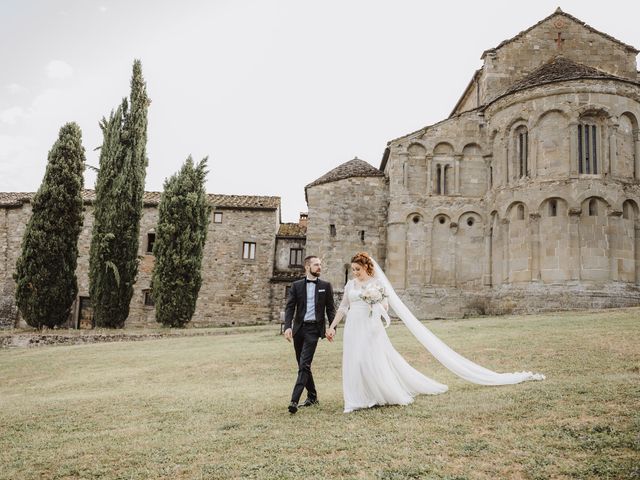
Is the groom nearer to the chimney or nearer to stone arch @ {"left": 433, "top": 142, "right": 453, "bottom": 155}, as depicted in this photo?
stone arch @ {"left": 433, "top": 142, "right": 453, "bottom": 155}

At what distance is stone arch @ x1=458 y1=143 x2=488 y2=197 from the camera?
26.7m

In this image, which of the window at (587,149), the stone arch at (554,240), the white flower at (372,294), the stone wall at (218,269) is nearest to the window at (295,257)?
the stone wall at (218,269)

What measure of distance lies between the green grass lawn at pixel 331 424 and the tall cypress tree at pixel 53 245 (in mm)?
13184

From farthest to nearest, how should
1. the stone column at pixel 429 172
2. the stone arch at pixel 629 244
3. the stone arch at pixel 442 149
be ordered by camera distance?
the stone arch at pixel 442 149, the stone column at pixel 429 172, the stone arch at pixel 629 244

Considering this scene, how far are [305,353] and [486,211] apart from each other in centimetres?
2028

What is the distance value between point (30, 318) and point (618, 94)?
26530mm

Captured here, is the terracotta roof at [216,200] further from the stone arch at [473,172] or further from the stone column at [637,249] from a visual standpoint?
the stone column at [637,249]

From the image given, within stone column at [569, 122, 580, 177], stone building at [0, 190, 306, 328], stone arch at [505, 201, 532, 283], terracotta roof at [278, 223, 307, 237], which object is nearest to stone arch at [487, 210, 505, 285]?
stone arch at [505, 201, 532, 283]

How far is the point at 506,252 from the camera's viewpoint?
24.0 meters

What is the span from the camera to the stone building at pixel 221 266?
3306cm

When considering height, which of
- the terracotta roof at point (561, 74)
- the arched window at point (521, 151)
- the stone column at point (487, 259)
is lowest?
the stone column at point (487, 259)

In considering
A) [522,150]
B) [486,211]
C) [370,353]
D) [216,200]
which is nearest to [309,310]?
[370,353]

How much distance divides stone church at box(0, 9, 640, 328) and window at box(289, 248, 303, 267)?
0.28 feet

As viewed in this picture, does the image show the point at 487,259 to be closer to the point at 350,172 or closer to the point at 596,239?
the point at 596,239
